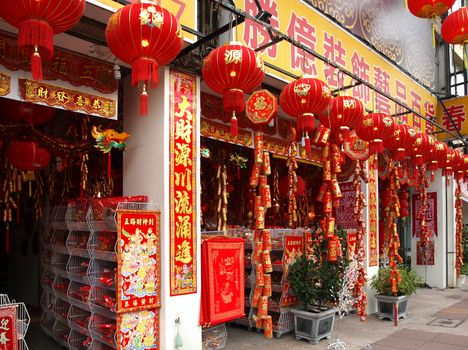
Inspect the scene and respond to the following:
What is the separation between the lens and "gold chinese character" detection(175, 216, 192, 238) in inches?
201

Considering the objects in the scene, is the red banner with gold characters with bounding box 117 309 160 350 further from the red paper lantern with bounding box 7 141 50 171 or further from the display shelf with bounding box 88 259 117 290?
A: the red paper lantern with bounding box 7 141 50 171

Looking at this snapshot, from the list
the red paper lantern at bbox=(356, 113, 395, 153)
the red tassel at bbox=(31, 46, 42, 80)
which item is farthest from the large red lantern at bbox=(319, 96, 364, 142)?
the red tassel at bbox=(31, 46, 42, 80)

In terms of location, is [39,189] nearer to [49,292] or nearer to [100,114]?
[49,292]

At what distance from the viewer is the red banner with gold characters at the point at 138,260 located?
15.3ft

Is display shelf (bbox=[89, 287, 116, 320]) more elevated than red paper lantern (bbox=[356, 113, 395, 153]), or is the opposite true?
red paper lantern (bbox=[356, 113, 395, 153])

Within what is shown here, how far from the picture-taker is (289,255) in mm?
6980

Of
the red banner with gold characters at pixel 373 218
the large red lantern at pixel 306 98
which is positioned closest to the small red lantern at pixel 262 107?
the large red lantern at pixel 306 98

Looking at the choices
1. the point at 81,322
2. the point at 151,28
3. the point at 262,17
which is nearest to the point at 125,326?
the point at 81,322

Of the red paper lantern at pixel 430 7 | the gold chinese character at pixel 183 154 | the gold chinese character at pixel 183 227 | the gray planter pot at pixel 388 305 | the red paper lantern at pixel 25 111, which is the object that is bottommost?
the gray planter pot at pixel 388 305

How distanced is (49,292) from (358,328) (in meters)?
5.02

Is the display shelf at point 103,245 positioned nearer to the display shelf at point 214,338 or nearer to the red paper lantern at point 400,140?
the display shelf at point 214,338

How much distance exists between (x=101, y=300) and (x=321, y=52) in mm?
5239

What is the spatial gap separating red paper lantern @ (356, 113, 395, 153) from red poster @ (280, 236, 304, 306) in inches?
74.0

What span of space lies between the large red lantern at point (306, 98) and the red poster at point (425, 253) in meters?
9.14
